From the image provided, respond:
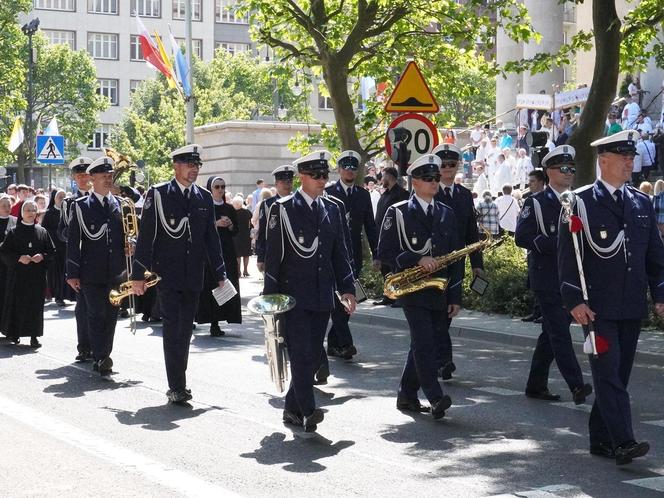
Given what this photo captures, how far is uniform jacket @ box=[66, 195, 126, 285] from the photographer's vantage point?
44.3 ft

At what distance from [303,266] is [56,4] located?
93900 millimetres

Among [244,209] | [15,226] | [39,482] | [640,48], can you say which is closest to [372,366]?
[15,226]

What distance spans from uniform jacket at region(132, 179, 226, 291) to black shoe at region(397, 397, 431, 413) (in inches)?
74.1

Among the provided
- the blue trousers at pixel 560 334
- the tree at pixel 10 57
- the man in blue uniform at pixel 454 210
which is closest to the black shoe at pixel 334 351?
the man in blue uniform at pixel 454 210

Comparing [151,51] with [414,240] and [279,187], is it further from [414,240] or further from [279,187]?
[414,240]

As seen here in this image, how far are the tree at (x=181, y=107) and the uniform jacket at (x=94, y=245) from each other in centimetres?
6069

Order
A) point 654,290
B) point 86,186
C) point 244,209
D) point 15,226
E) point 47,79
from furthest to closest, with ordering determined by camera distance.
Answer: point 47,79 → point 244,209 → point 15,226 → point 86,186 → point 654,290

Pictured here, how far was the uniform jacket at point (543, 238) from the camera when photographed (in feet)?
36.4

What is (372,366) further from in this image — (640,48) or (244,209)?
(244,209)

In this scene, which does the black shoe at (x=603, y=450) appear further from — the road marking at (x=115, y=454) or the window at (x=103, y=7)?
the window at (x=103, y=7)

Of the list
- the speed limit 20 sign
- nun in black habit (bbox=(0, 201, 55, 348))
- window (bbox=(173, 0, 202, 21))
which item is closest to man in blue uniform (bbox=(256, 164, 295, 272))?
nun in black habit (bbox=(0, 201, 55, 348))

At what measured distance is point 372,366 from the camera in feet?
45.9

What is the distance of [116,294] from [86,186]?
214cm

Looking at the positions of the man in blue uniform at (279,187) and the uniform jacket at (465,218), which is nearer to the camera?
the uniform jacket at (465,218)
